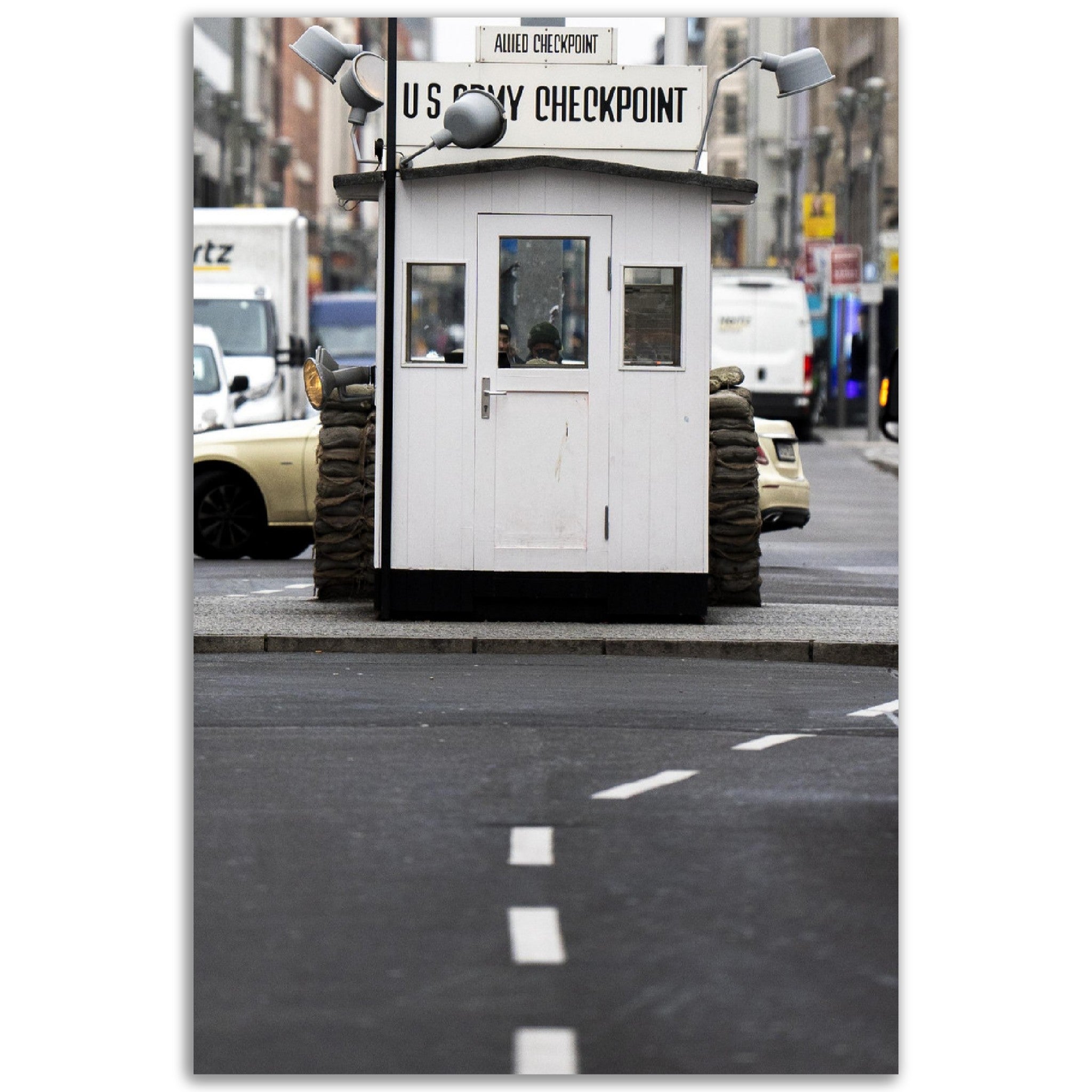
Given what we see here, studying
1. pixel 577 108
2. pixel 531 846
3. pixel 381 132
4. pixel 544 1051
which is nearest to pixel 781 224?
pixel 577 108

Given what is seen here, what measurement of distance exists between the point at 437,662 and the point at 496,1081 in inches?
285

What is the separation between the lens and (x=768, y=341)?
3897 cm

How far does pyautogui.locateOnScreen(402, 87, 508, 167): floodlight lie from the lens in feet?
40.7

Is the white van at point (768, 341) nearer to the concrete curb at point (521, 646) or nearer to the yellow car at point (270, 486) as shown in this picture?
the yellow car at point (270, 486)

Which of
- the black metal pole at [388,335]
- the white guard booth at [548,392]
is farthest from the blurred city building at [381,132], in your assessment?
the white guard booth at [548,392]

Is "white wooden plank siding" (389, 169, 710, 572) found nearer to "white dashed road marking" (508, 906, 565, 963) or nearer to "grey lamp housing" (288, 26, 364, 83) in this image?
"grey lamp housing" (288, 26, 364, 83)

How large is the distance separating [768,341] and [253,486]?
22.5 m

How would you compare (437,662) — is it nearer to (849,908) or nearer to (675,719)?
(675,719)

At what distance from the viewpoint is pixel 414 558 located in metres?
12.9

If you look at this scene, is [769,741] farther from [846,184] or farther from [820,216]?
[820,216]

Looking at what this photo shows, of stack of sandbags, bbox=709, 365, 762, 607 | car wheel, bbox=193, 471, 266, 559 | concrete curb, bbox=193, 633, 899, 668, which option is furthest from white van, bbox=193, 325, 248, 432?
concrete curb, bbox=193, 633, 899, 668

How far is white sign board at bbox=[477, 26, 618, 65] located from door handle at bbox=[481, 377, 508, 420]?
5.52ft
